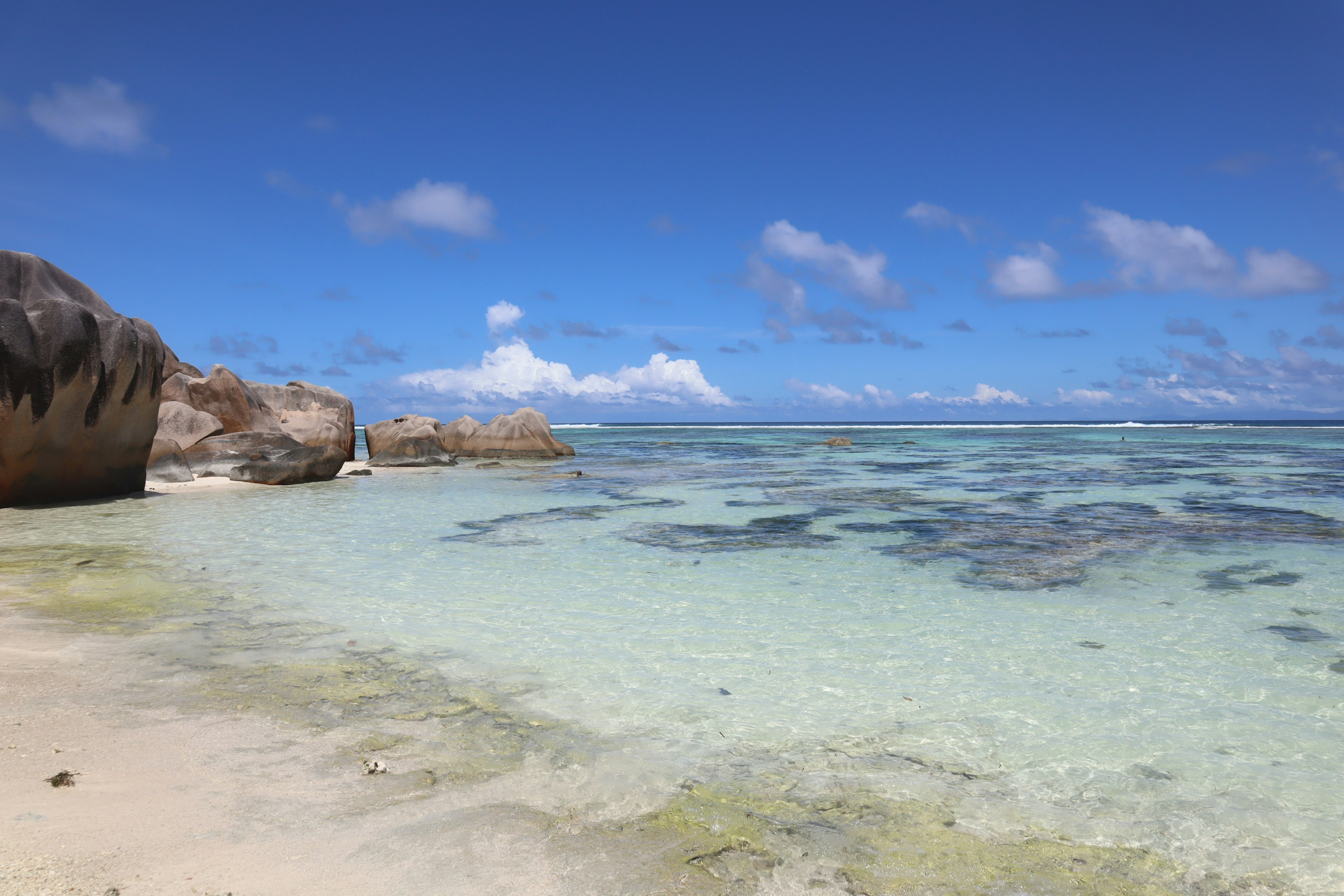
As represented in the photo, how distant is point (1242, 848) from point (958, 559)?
5954 mm

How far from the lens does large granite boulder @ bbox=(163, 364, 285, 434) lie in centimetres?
2059

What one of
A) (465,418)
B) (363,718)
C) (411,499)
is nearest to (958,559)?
(363,718)

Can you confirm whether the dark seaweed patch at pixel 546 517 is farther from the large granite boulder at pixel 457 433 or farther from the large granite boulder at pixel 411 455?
the large granite boulder at pixel 457 433

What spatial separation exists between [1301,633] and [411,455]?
2258 cm

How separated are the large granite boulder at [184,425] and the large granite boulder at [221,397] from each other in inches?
24.3

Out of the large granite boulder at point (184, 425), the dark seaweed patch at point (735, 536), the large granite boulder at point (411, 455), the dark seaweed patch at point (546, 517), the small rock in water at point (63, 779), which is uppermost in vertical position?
the large granite boulder at point (184, 425)

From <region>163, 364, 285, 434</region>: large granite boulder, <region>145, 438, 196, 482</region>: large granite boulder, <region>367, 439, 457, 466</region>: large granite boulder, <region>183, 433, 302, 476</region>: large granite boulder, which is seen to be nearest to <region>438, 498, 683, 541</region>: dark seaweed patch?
<region>183, 433, 302, 476</region>: large granite boulder

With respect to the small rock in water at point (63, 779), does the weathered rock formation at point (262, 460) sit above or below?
above

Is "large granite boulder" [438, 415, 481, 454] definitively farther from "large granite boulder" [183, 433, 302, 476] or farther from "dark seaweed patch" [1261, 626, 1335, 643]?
"dark seaweed patch" [1261, 626, 1335, 643]

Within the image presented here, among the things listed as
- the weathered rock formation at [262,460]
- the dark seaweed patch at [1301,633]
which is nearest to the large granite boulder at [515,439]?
the weathered rock formation at [262,460]

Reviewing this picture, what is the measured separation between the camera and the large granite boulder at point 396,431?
27.6 m

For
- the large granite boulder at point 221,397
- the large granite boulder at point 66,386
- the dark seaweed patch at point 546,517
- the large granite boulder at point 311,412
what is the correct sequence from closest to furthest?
the dark seaweed patch at point 546,517 < the large granite boulder at point 66,386 < the large granite boulder at point 221,397 < the large granite boulder at point 311,412

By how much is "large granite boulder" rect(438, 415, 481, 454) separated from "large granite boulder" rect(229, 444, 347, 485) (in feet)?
32.0

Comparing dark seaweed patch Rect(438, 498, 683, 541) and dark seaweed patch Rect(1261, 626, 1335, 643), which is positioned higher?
dark seaweed patch Rect(1261, 626, 1335, 643)
